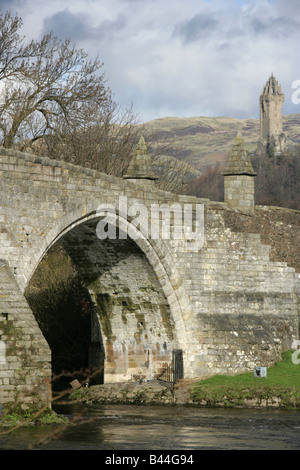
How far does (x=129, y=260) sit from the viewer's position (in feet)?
70.7

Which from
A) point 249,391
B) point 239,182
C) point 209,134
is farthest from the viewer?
point 209,134

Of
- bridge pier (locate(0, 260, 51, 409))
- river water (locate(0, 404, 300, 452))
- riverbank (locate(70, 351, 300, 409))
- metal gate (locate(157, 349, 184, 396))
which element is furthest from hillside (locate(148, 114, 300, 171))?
bridge pier (locate(0, 260, 51, 409))

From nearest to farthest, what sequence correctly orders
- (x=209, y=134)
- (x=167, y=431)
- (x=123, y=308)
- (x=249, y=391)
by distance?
(x=167, y=431) → (x=249, y=391) → (x=123, y=308) → (x=209, y=134)

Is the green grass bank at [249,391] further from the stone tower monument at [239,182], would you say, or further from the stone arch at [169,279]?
the stone tower monument at [239,182]

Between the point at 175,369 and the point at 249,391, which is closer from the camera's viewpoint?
the point at 249,391

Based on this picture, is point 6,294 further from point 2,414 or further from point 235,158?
point 235,158

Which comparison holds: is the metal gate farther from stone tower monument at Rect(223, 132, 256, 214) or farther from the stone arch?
stone tower monument at Rect(223, 132, 256, 214)

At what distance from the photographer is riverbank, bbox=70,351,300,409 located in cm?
1972

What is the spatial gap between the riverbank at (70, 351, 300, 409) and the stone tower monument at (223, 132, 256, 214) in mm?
3614

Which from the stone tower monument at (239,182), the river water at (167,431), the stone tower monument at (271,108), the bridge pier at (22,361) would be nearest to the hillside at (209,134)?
the stone tower monument at (271,108)

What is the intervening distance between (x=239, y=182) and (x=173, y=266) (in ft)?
9.51

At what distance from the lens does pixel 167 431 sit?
16000 millimetres

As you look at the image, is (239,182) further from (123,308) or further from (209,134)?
(209,134)

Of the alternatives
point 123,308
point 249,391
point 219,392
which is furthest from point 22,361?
point 123,308
